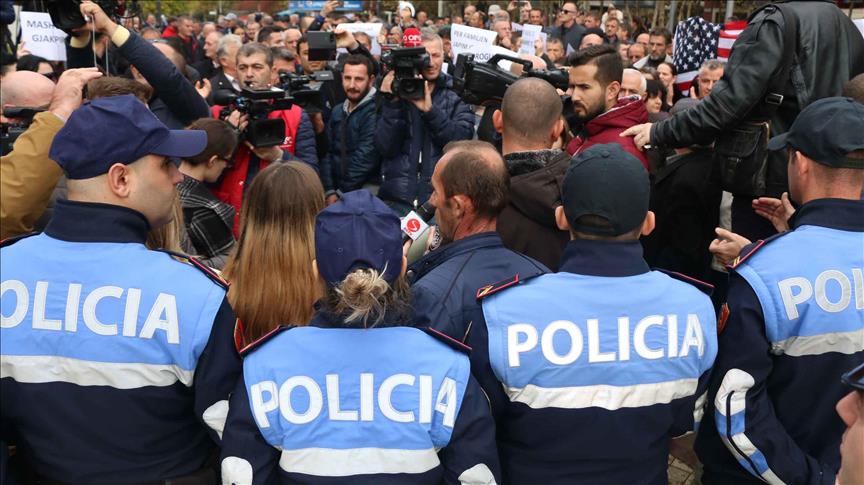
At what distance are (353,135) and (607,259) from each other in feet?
12.0

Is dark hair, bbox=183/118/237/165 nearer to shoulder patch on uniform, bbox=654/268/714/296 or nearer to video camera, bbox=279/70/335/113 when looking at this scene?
video camera, bbox=279/70/335/113

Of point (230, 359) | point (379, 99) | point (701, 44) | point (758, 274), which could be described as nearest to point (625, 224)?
point (758, 274)

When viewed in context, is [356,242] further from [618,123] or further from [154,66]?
[154,66]

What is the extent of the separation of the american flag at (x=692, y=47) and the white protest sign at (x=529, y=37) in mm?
1684

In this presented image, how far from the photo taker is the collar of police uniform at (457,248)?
2.47 metres

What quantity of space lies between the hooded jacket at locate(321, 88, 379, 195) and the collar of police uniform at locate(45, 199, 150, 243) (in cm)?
309

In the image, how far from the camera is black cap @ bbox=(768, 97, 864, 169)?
2.13 metres

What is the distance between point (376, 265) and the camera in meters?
1.79

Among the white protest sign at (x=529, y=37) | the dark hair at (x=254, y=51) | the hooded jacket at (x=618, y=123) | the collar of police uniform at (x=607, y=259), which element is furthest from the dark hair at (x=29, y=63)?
the collar of police uniform at (x=607, y=259)

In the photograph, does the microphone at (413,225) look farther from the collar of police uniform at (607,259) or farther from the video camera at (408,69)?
the video camera at (408,69)

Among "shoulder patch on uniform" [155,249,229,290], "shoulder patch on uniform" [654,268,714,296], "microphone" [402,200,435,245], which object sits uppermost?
"shoulder patch on uniform" [155,249,229,290]

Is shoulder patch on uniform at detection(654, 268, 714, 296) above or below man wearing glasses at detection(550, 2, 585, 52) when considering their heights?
below

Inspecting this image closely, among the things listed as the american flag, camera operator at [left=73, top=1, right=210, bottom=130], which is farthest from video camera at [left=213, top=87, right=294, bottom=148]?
the american flag

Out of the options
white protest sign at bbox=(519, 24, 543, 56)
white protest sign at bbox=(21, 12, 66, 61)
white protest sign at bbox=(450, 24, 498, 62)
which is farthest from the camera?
white protest sign at bbox=(519, 24, 543, 56)
